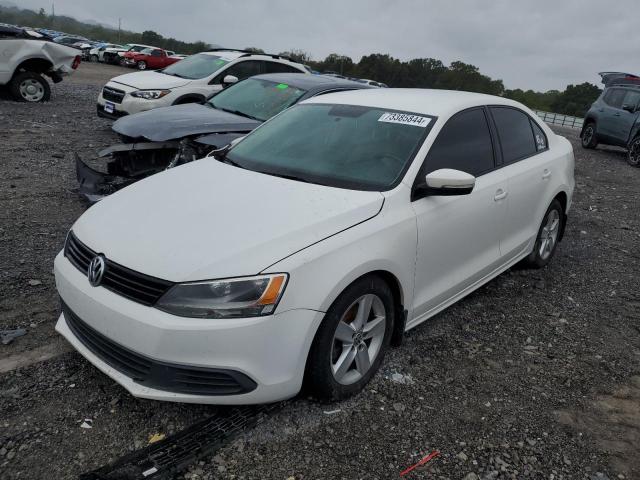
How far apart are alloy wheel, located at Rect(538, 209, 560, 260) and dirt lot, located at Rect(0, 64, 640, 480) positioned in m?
0.23

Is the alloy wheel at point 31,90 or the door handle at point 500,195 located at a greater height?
the door handle at point 500,195

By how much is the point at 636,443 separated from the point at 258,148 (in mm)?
2867

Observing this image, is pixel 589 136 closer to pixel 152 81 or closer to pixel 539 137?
pixel 539 137

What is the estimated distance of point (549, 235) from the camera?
16.8 ft

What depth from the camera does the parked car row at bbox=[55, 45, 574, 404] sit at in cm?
243

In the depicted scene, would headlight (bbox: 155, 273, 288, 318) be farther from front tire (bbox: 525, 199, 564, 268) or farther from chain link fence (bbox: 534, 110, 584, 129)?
chain link fence (bbox: 534, 110, 584, 129)

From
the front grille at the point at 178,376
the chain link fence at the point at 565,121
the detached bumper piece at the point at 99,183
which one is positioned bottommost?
the front grille at the point at 178,376

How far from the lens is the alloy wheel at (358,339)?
2834 mm

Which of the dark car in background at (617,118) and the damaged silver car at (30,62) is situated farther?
the dark car in background at (617,118)

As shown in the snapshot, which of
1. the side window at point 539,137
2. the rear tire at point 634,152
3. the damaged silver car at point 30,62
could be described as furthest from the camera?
the rear tire at point 634,152

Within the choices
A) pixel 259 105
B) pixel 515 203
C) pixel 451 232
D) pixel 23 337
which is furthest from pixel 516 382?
pixel 259 105

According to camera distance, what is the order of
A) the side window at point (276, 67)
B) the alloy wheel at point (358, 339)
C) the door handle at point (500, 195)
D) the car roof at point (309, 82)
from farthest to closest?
the side window at point (276, 67) < the car roof at point (309, 82) < the door handle at point (500, 195) < the alloy wheel at point (358, 339)

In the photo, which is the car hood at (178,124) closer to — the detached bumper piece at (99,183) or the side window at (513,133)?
the detached bumper piece at (99,183)

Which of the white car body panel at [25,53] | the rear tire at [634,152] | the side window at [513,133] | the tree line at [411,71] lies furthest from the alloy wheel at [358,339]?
the tree line at [411,71]
